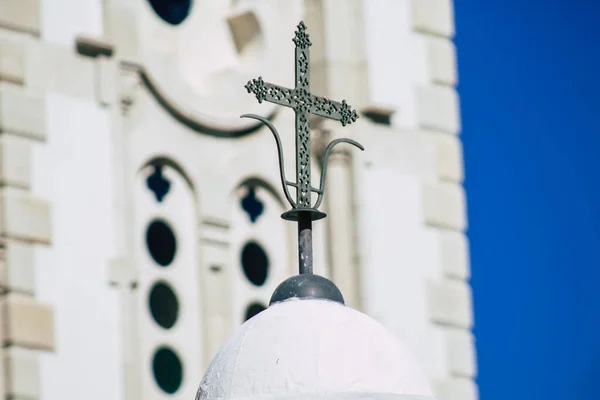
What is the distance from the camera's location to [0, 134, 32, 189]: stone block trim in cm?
1798

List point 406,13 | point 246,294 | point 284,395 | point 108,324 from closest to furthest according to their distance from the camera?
point 284,395 → point 108,324 → point 246,294 → point 406,13

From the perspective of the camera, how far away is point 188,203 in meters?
19.4

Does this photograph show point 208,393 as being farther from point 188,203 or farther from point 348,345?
point 188,203

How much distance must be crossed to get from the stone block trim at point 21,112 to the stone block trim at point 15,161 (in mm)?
68

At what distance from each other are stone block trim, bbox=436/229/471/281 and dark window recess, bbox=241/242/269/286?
6.01ft

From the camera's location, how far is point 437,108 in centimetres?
2156

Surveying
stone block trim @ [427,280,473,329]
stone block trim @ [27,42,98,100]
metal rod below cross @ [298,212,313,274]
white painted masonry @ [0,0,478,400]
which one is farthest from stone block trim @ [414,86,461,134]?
metal rod below cross @ [298,212,313,274]

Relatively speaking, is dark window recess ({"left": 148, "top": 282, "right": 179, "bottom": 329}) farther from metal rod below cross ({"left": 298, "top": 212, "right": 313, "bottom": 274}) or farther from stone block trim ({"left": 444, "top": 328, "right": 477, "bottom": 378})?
metal rod below cross ({"left": 298, "top": 212, "right": 313, "bottom": 274})

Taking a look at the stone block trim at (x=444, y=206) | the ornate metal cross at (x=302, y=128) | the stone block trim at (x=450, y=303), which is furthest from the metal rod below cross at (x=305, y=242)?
the stone block trim at (x=444, y=206)

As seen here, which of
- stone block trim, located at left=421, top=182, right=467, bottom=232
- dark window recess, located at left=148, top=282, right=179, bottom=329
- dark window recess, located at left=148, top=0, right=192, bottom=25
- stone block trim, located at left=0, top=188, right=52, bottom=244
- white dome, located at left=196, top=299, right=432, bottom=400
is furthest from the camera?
stone block trim, located at left=421, top=182, right=467, bottom=232

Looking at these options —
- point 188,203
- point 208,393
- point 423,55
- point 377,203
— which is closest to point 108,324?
point 188,203

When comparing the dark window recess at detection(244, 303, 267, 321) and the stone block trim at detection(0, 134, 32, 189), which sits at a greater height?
the stone block trim at detection(0, 134, 32, 189)

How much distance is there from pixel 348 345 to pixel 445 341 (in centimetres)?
987

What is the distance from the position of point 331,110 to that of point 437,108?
363 inches
